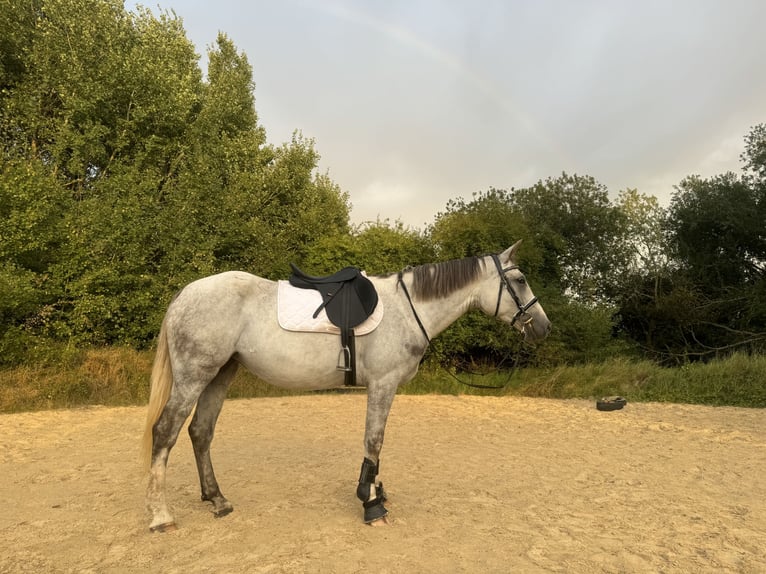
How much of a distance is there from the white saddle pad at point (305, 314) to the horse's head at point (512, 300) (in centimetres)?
97

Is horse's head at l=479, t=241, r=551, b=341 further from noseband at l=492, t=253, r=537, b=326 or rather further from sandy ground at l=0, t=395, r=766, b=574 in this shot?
sandy ground at l=0, t=395, r=766, b=574

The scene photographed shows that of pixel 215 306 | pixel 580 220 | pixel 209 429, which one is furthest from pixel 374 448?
pixel 580 220

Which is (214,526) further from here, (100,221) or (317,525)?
(100,221)

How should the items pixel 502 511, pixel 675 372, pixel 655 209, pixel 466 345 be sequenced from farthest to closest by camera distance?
pixel 655 209 < pixel 466 345 < pixel 675 372 < pixel 502 511

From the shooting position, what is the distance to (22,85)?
508 inches

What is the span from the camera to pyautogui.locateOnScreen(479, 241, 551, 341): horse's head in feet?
12.7

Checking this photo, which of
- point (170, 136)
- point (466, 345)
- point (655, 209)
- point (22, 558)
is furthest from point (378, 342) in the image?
point (655, 209)

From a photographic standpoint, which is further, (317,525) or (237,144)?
(237,144)

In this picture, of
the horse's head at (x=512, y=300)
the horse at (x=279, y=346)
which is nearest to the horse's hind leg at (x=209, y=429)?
the horse at (x=279, y=346)

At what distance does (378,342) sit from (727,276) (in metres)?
18.1

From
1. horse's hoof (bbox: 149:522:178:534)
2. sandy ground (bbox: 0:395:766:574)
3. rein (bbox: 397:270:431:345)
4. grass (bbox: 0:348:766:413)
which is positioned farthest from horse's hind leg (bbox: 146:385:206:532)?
grass (bbox: 0:348:766:413)

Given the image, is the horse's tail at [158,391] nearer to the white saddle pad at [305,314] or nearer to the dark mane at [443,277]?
the white saddle pad at [305,314]

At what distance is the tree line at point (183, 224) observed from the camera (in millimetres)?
10250

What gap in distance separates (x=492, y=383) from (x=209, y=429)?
884 cm
